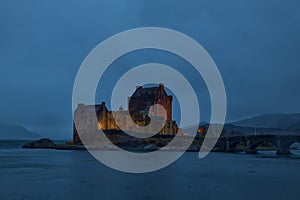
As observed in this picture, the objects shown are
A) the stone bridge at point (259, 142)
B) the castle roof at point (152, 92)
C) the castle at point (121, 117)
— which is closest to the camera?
the stone bridge at point (259, 142)

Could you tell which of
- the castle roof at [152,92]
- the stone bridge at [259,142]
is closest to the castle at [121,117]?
the castle roof at [152,92]

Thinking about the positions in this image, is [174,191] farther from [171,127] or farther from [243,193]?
[171,127]

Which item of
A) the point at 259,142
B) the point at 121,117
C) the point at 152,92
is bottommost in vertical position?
the point at 259,142

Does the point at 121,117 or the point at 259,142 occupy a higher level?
the point at 121,117

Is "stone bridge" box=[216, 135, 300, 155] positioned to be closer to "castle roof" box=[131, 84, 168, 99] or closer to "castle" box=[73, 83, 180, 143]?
"castle" box=[73, 83, 180, 143]

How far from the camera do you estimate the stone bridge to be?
10181cm

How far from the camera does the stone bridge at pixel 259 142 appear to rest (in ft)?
334

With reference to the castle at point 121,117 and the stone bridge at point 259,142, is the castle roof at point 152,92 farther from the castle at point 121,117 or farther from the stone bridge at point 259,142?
the stone bridge at point 259,142

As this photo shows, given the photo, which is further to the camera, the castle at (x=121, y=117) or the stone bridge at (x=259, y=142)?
the castle at (x=121, y=117)

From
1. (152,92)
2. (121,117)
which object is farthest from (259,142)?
(152,92)

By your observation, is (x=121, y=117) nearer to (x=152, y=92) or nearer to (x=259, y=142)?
(x=152, y=92)

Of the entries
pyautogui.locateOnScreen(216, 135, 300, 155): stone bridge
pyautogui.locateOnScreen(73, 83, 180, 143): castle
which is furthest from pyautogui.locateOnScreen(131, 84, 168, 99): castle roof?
pyautogui.locateOnScreen(216, 135, 300, 155): stone bridge

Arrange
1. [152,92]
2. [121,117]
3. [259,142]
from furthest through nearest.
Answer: [152,92], [121,117], [259,142]

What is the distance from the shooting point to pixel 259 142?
113188mm
